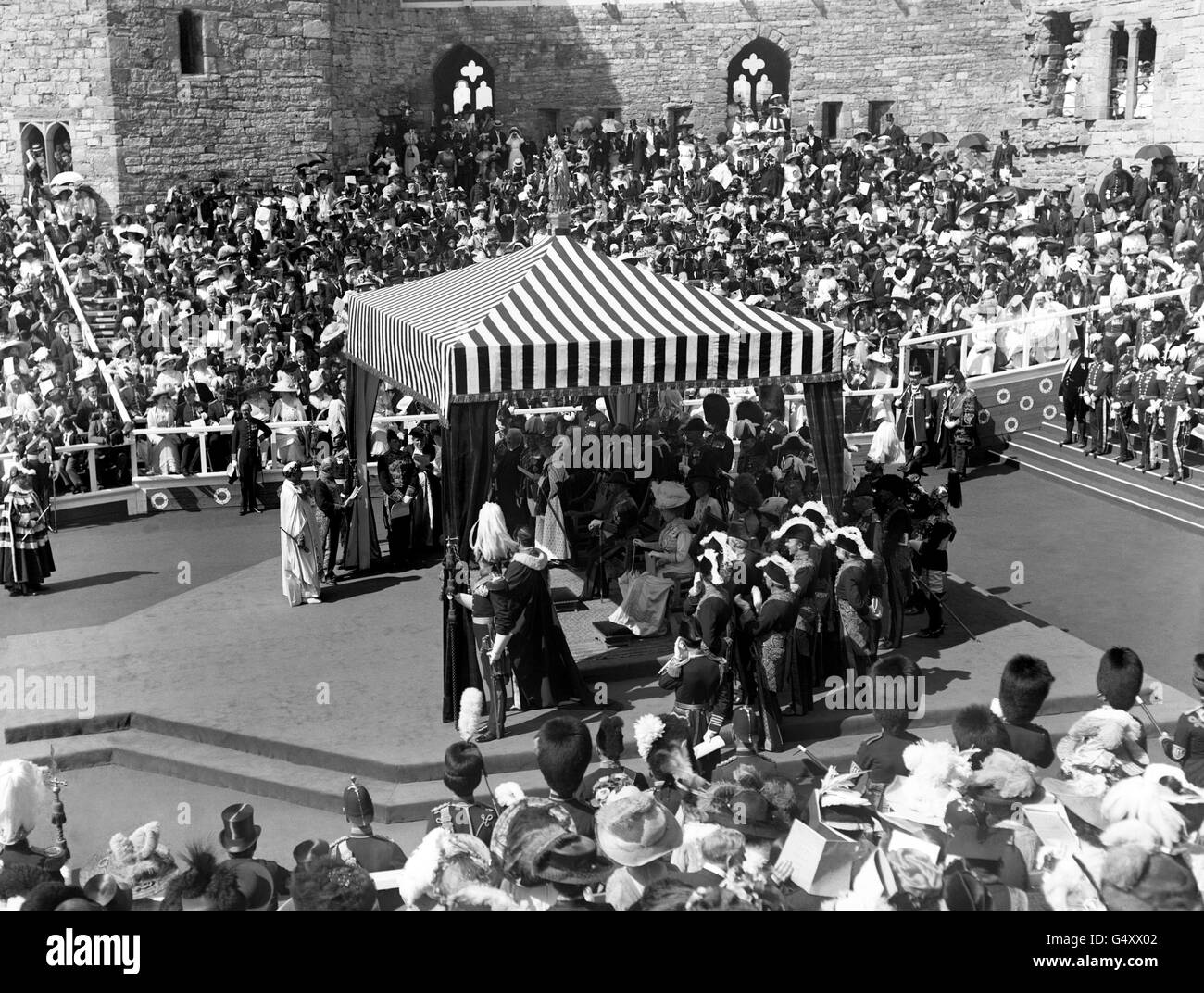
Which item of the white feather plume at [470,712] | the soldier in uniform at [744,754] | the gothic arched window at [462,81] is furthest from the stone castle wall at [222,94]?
the soldier in uniform at [744,754]

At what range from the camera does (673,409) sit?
18.4m

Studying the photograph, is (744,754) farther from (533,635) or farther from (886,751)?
(533,635)

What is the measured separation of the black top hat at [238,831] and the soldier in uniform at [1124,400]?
525 inches

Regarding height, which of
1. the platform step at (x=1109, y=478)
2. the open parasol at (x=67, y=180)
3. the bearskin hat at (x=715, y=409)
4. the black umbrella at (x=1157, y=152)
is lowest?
the platform step at (x=1109, y=478)

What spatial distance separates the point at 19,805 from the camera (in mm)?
6824

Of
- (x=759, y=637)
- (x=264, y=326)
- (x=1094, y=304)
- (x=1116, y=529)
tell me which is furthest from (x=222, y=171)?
(x=759, y=637)

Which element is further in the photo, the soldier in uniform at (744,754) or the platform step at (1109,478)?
the platform step at (1109,478)

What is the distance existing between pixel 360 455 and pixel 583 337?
13.8 ft

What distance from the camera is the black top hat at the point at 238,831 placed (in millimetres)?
7121

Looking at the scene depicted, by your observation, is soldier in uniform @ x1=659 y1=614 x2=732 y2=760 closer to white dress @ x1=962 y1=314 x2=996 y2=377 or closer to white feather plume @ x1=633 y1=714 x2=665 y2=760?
white feather plume @ x1=633 y1=714 x2=665 y2=760

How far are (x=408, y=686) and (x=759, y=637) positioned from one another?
2839 millimetres

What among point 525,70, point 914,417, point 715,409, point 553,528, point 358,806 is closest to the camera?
point 358,806

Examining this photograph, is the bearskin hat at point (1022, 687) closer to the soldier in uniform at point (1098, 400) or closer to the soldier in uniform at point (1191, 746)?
the soldier in uniform at point (1191, 746)

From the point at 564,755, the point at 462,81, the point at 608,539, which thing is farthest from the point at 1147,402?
the point at 462,81
